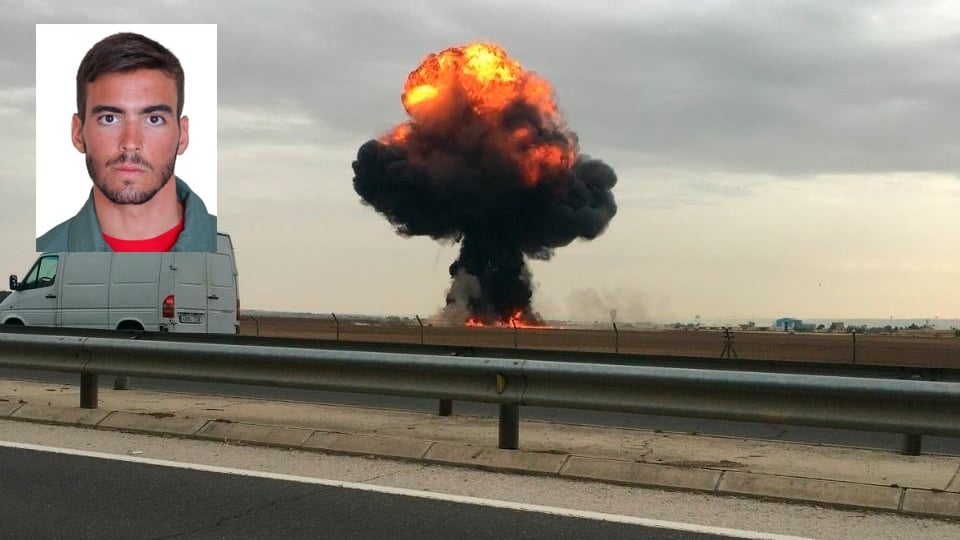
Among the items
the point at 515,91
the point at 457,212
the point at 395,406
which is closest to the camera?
the point at 395,406

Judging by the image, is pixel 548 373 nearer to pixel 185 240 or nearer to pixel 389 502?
pixel 389 502

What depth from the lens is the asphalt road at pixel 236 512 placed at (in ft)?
18.3

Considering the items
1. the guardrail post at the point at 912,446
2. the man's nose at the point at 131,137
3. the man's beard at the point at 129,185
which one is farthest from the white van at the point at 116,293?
the guardrail post at the point at 912,446

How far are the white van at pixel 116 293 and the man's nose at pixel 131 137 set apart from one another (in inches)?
125

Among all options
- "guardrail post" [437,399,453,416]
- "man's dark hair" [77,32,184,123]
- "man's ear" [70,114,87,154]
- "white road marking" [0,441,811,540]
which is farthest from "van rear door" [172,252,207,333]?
"white road marking" [0,441,811,540]

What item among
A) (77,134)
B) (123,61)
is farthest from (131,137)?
(123,61)

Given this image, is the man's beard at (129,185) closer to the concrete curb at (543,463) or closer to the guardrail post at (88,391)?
the guardrail post at (88,391)

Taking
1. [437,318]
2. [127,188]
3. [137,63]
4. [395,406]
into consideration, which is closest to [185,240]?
[127,188]

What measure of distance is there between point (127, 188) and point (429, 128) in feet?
118

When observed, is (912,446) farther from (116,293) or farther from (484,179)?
(484,179)

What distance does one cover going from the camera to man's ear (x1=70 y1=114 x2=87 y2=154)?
22.6m

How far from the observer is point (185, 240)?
22109mm

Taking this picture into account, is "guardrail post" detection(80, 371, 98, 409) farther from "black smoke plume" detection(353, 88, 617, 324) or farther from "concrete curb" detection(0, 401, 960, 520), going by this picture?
"black smoke plume" detection(353, 88, 617, 324)

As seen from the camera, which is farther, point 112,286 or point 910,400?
point 112,286
